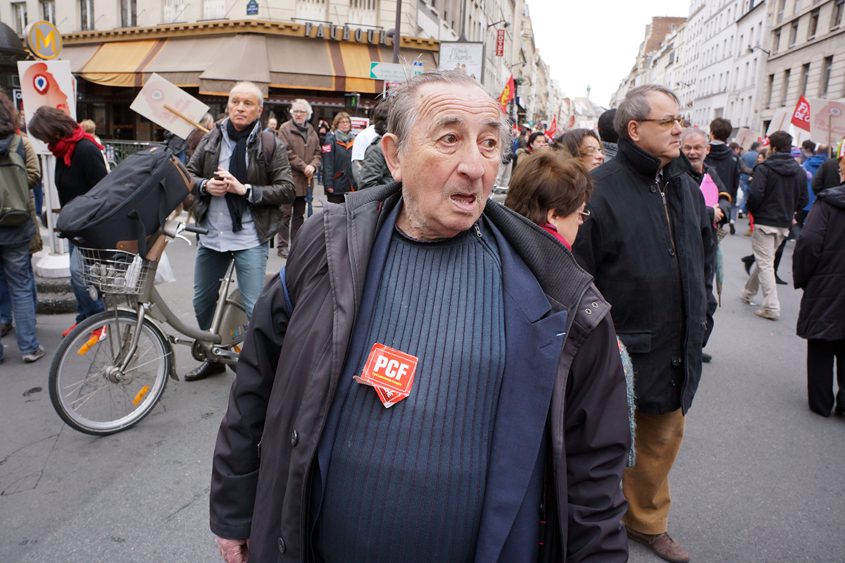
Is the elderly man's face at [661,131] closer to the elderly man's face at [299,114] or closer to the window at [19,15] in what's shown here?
the elderly man's face at [299,114]

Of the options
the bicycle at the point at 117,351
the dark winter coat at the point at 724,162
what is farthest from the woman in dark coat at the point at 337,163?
the bicycle at the point at 117,351

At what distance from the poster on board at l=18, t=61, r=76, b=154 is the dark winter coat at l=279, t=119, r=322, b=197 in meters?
3.13

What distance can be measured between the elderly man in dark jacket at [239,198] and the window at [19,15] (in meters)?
28.5

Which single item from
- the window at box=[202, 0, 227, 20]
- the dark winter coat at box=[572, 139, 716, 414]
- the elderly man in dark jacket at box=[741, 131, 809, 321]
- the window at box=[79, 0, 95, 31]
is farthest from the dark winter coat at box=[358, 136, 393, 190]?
the window at box=[79, 0, 95, 31]

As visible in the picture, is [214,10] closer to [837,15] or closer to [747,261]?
[747,261]

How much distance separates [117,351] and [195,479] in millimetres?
1012

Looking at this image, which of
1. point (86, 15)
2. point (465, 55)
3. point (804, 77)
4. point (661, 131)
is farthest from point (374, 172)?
point (804, 77)

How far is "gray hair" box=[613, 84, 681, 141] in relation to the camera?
285 centimetres

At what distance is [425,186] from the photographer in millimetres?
1581

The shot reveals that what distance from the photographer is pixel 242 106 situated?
14.0 feet

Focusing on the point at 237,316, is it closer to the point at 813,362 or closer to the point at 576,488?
the point at 576,488

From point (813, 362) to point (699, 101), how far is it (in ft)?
245

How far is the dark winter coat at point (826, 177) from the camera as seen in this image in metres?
8.41

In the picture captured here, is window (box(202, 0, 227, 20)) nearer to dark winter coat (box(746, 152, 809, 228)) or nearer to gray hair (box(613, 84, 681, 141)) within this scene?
dark winter coat (box(746, 152, 809, 228))
